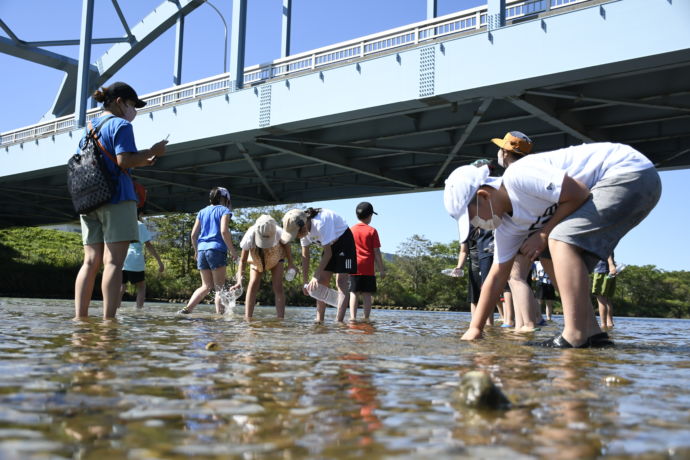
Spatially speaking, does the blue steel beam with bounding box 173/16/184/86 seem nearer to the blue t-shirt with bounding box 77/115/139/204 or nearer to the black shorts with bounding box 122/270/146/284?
the black shorts with bounding box 122/270/146/284

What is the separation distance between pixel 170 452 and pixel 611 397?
142 centimetres

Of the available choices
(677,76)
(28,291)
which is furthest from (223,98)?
(28,291)

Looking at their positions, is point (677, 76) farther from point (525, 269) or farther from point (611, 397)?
point (611, 397)

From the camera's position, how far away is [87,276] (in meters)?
5.58

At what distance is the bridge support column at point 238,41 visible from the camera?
18.6 meters

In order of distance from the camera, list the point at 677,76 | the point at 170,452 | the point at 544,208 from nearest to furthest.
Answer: the point at 170,452 → the point at 544,208 → the point at 677,76

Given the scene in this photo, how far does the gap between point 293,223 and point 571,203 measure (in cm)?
415

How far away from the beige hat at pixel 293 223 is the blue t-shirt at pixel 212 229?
199 cm

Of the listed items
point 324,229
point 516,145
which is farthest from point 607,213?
point 324,229

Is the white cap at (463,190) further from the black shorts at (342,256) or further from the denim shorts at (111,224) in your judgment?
the black shorts at (342,256)

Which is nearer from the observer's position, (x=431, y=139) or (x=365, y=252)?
(x=365, y=252)

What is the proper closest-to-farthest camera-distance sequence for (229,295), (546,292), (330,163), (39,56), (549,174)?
(549,174) → (229,295) → (546,292) → (330,163) → (39,56)

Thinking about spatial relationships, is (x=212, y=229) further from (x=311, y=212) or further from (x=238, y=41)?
(x=238, y=41)

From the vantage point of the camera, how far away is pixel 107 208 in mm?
5527
